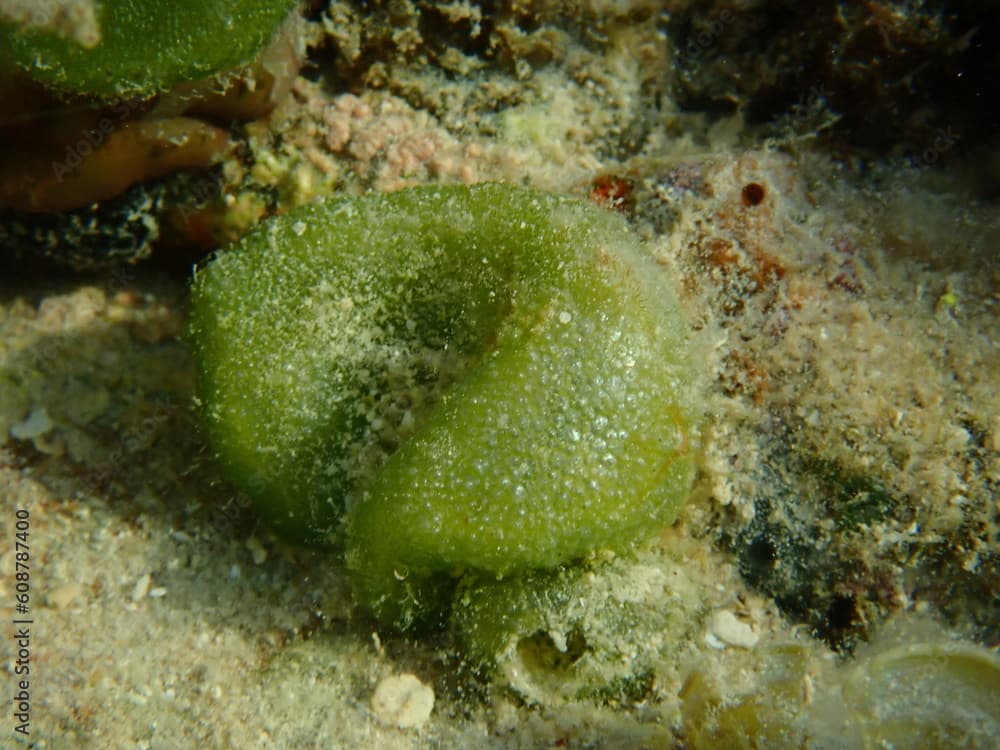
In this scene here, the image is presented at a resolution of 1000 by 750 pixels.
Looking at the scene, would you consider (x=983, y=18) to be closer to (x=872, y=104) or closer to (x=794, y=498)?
(x=872, y=104)

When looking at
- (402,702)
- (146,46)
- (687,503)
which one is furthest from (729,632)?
(146,46)

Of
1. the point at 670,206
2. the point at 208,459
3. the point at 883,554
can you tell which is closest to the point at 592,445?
the point at 670,206

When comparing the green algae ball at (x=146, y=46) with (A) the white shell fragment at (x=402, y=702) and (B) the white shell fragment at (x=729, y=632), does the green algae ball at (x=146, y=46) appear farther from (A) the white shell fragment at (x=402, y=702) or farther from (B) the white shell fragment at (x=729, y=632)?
(B) the white shell fragment at (x=729, y=632)

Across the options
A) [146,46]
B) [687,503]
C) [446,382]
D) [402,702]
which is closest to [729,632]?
[687,503]

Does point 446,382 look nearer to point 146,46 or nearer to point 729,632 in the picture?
point 729,632

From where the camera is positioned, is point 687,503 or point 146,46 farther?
point 687,503

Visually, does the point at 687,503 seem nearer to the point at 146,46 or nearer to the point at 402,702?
the point at 402,702

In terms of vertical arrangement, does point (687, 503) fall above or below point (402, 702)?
above

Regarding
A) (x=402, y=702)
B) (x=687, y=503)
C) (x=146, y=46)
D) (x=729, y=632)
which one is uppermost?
(x=146, y=46)
